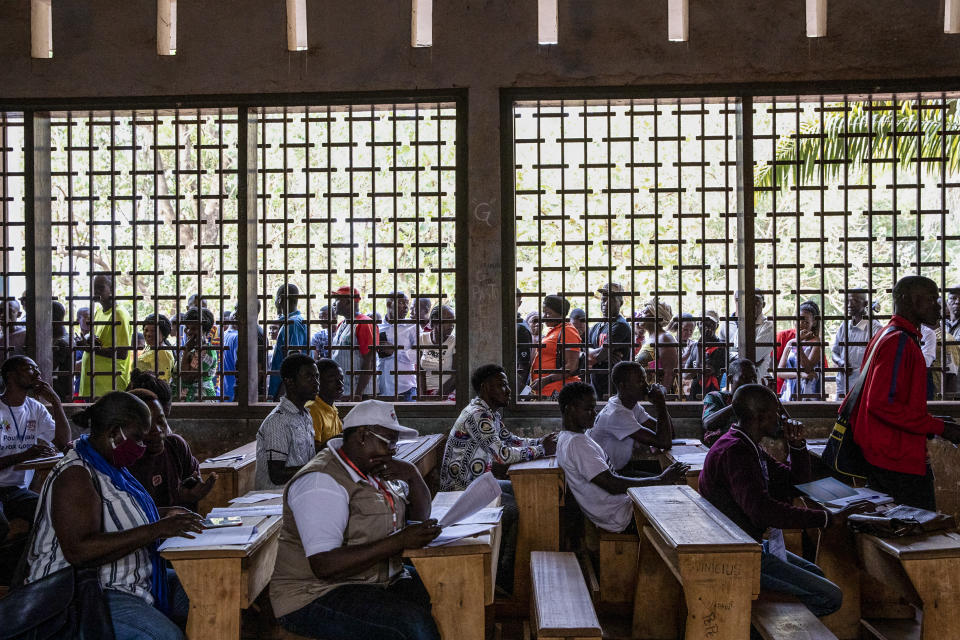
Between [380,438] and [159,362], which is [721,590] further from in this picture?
[159,362]

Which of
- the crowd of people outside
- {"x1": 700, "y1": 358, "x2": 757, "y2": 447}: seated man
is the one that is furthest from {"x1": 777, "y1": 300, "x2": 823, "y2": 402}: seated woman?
{"x1": 700, "y1": 358, "x2": 757, "y2": 447}: seated man

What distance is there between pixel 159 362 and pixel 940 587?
6.61 m

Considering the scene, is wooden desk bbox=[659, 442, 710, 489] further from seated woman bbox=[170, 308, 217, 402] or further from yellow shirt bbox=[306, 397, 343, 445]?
seated woman bbox=[170, 308, 217, 402]

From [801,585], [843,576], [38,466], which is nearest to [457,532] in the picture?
[801,585]

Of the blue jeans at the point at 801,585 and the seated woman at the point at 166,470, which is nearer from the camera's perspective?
the blue jeans at the point at 801,585

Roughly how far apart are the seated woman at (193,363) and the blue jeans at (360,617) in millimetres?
4738

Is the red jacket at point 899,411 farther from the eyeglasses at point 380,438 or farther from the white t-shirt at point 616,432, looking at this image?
the eyeglasses at point 380,438

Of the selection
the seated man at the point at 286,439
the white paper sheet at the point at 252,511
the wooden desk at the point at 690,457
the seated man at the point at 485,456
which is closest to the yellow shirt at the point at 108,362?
the seated man at the point at 286,439

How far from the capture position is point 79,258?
17.3m

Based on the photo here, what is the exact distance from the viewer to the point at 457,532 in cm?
362

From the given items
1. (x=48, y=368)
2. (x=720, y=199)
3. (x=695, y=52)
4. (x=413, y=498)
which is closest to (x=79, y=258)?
(x=48, y=368)

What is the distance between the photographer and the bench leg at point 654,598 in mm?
4742

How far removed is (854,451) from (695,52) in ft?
12.4

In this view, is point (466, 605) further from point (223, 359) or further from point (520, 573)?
point (223, 359)
